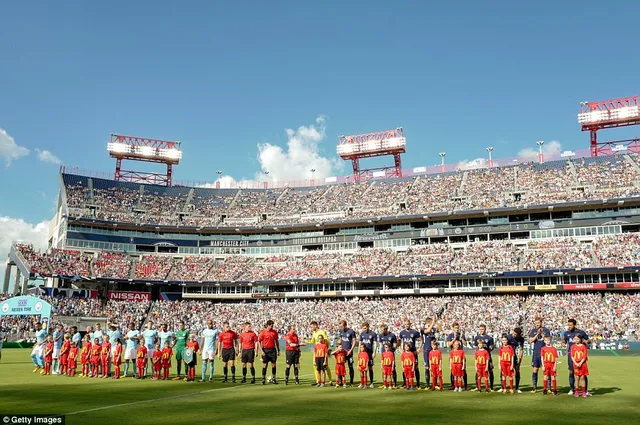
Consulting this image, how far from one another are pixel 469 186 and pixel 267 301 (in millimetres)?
33073

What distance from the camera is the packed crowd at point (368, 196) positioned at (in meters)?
67.3

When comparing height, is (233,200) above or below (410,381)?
above

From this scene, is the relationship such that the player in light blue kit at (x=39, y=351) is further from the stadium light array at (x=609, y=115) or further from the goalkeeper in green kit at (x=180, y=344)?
the stadium light array at (x=609, y=115)

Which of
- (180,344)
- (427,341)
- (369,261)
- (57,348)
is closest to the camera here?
(427,341)

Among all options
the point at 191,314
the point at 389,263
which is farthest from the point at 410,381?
the point at 191,314

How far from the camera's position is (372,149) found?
276ft

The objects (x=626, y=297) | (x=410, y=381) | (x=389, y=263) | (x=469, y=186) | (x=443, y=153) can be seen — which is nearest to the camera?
(x=410, y=381)

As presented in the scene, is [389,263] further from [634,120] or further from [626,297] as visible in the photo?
[634,120]

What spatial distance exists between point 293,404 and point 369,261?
186 feet

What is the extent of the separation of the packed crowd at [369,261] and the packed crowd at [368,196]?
18.7 ft

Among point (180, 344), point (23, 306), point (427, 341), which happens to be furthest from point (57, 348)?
point (23, 306)

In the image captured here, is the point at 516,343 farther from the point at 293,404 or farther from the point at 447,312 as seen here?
the point at 447,312

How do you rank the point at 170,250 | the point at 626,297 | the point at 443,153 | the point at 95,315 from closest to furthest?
the point at 626,297 < the point at 95,315 < the point at 170,250 < the point at 443,153

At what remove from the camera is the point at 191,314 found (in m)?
68.4
